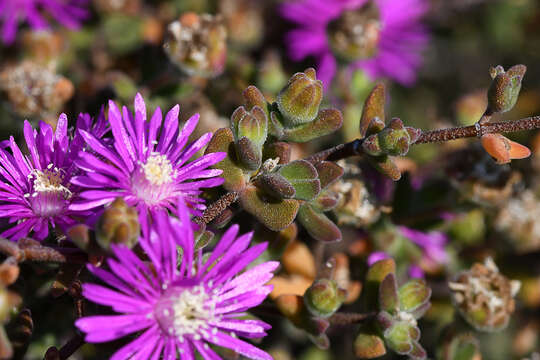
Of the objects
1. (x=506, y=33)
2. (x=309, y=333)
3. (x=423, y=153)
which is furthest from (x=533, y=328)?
(x=506, y=33)

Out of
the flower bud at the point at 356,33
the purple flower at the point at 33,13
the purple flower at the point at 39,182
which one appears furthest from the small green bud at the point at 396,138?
the purple flower at the point at 33,13

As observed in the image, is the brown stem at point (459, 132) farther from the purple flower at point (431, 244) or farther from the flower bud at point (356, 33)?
→ the flower bud at point (356, 33)

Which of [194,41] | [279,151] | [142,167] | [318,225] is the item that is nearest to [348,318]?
[318,225]

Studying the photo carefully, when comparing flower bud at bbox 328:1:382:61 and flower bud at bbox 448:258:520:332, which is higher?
flower bud at bbox 328:1:382:61

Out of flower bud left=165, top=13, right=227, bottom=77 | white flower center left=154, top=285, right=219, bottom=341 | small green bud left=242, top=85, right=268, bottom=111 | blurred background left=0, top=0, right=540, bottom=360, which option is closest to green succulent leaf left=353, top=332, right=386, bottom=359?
blurred background left=0, top=0, right=540, bottom=360

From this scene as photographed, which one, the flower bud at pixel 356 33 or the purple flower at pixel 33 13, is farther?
the flower bud at pixel 356 33

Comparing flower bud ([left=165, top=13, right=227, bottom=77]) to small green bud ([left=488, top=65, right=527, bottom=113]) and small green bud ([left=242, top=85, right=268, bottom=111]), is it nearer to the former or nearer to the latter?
small green bud ([left=242, top=85, right=268, bottom=111])

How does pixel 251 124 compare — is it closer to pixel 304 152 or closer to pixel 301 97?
pixel 301 97

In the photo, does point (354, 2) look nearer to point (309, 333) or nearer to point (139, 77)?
point (139, 77)
